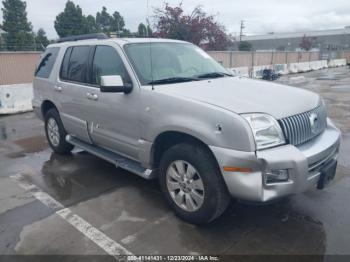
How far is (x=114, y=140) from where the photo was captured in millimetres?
4066

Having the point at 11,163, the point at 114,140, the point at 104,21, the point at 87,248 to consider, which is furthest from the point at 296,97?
the point at 104,21

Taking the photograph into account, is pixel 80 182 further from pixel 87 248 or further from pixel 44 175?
pixel 87 248

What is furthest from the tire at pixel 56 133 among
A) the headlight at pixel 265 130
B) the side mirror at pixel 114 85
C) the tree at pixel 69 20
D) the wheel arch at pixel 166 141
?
the tree at pixel 69 20

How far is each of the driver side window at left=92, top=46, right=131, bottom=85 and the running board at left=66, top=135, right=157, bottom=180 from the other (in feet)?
3.10

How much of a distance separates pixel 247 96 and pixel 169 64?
1.20m

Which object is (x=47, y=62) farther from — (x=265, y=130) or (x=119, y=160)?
(x=265, y=130)

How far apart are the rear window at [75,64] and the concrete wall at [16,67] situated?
5852 millimetres

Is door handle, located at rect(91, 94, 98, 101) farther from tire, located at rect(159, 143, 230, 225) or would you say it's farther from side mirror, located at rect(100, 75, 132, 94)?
tire, located at rect(159, 143, 230, 225)

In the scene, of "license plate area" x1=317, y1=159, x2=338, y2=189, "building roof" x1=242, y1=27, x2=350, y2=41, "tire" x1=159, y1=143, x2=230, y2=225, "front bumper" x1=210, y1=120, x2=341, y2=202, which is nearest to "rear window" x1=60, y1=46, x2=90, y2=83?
"tire" x1=159, y1=143, x2=230, y2=225

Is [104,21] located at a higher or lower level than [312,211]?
higher

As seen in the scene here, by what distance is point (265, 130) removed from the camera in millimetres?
2766

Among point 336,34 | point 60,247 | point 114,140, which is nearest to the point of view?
point 60,247

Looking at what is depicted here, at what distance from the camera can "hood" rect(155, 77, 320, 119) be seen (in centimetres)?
293

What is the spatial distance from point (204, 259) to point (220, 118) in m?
1.23
